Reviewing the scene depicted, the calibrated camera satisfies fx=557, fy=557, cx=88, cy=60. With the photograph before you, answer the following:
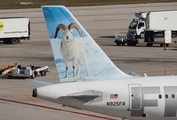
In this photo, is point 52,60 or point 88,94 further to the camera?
point 52,60

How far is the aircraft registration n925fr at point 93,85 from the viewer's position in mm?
25906

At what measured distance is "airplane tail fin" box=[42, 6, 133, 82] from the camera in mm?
25656

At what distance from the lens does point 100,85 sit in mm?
27031

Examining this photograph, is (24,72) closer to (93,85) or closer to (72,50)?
(93,85)

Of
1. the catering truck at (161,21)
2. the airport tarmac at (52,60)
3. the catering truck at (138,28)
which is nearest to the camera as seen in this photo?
the airport tarmac at (52,60)

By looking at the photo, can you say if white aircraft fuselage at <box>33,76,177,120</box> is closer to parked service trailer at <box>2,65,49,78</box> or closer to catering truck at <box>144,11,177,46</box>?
parked service trailer at <box>2,65,49,78</box>

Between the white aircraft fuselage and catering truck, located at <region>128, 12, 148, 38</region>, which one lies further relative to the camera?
catering truck, located at <region>128, 12, 148, 38</region>

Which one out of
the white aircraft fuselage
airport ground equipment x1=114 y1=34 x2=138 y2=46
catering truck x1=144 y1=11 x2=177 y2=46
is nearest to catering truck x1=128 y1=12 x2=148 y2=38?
catering truck x1=144 y1=11 x2=177 y2=46

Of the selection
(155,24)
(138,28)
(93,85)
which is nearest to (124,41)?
(138,28)

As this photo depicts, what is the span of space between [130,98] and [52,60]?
35.7 metres

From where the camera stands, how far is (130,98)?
1062 inches

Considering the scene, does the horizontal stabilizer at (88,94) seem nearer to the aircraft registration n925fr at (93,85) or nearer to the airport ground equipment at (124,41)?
the aircraft registration n925fr at (93,85)

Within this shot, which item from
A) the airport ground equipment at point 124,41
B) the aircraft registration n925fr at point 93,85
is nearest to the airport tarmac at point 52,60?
the airport ground equipment at point 124,41

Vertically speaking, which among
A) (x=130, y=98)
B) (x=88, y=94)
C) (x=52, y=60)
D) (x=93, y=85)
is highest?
(x=93, y=85)
